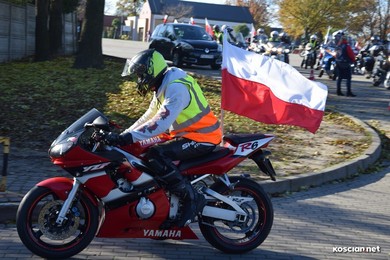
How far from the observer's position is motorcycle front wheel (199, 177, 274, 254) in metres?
5.59

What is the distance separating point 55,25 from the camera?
24672mm

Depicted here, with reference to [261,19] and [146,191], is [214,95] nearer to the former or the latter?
[146,191]

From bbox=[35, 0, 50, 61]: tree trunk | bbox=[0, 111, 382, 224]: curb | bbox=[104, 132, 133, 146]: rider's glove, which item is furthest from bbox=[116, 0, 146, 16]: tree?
bbox=[104, 132, 133, 146]: rider's glove

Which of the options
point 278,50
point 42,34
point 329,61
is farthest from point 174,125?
point 278,50

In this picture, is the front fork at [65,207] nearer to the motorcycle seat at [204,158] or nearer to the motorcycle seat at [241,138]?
the motorcycle seat at [204,158]

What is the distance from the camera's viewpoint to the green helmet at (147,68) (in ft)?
17.2

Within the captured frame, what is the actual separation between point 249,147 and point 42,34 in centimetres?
1829

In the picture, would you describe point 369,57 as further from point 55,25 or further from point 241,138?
point 241,138

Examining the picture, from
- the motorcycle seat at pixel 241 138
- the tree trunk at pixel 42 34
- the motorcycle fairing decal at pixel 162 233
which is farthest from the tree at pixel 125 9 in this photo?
the motorcycle fairing decal at pixel 162 233

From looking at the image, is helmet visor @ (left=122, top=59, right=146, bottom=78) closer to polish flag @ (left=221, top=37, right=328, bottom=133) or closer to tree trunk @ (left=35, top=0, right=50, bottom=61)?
polish flag @ (left=221, top=37, right=328, bottom=133)

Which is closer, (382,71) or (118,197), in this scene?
(118,197)

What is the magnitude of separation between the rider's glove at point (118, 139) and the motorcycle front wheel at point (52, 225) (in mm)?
598

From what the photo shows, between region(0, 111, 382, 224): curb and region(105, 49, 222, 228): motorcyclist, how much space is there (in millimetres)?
1942

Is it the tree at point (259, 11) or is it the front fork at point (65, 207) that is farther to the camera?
the tree at point (259, 11)
